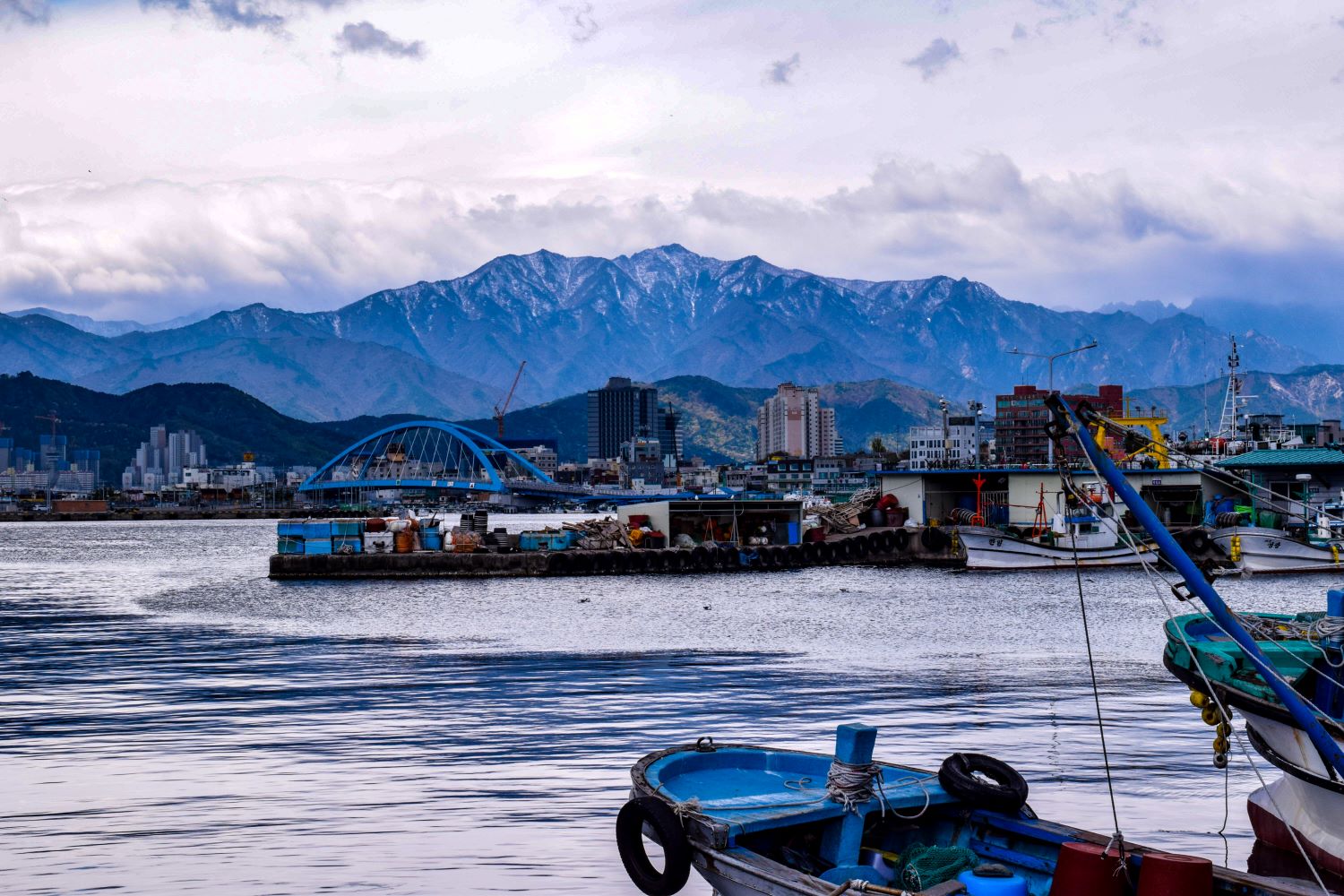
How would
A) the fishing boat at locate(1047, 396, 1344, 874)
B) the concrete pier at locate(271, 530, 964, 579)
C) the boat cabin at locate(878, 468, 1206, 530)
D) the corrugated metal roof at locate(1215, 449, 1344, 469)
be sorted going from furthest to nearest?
the concrete pier at locate(271, 530, 964, 579)
the boat cabin at locate(878, 468, 1206, 530)
the corrugated metal roof at locate(1215, 449, 1344, 469)
the fishing boat at locate(1047, 396, 1344, 874)

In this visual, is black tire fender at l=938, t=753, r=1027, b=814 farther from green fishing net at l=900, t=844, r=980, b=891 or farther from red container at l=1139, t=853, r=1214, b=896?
red container at l=1139, t=853, r=1214, b=896

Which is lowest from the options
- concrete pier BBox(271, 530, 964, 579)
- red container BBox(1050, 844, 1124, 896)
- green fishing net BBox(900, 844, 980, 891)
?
concrete pier BBox(271, 530, 964, 579)

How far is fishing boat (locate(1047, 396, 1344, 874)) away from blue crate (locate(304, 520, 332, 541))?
68.4m

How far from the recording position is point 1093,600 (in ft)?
191

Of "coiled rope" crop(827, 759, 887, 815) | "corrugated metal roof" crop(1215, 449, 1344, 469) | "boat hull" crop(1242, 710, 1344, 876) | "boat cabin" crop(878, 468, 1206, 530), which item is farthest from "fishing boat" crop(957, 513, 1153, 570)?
"coiled rope" crop(827, 759, 887, 815)

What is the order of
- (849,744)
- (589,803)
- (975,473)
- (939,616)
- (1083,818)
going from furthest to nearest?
1. (975,473)
2. (939,616)
3. (589,803)
4. (1083,818)
5. (849,744)

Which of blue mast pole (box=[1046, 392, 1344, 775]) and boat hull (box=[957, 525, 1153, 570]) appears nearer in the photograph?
blue mast pole (box=[1046, 392, 1344, 775])

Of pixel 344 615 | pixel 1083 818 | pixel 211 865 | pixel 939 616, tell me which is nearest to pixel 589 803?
pixel 211 865

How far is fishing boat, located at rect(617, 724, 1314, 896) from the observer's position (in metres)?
11.8

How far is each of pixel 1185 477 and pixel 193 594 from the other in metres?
55.4

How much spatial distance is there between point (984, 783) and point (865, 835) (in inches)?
53.5

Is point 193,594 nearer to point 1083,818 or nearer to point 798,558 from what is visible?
point 798,558

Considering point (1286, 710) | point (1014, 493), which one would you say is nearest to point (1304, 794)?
point (1286, 710)

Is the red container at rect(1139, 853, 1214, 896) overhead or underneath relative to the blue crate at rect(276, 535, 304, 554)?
overhead
